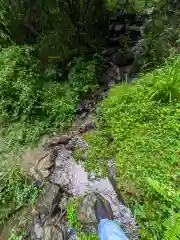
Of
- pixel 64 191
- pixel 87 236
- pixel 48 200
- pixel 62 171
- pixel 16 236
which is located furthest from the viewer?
pixel 62 171

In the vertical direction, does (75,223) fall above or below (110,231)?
below

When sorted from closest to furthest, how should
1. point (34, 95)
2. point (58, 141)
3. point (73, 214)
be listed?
point (73, 214) → point (58, 141) → point (34, 95)

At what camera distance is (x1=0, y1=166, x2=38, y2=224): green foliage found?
3.66 m

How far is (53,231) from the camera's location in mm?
3137

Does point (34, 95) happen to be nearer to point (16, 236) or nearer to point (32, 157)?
point (32, 157)

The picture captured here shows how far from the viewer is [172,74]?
3551 millimetres

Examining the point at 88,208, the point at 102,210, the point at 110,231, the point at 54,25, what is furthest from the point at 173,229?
the point at 54,25

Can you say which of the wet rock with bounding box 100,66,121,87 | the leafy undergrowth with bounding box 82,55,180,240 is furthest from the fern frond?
the wet rock with bounding box 100,66,121,87

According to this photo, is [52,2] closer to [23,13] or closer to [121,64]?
[23,13]

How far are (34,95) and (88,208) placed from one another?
95.8 inches

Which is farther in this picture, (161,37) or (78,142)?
(161,37)

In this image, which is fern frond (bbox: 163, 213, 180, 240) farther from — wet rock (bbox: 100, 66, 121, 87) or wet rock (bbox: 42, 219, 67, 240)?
wet rock (bbox: 100, 66, 121, 87)

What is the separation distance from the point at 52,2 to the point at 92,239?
403 cm

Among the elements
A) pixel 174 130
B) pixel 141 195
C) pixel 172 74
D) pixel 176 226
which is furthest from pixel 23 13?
pixel 176 226
